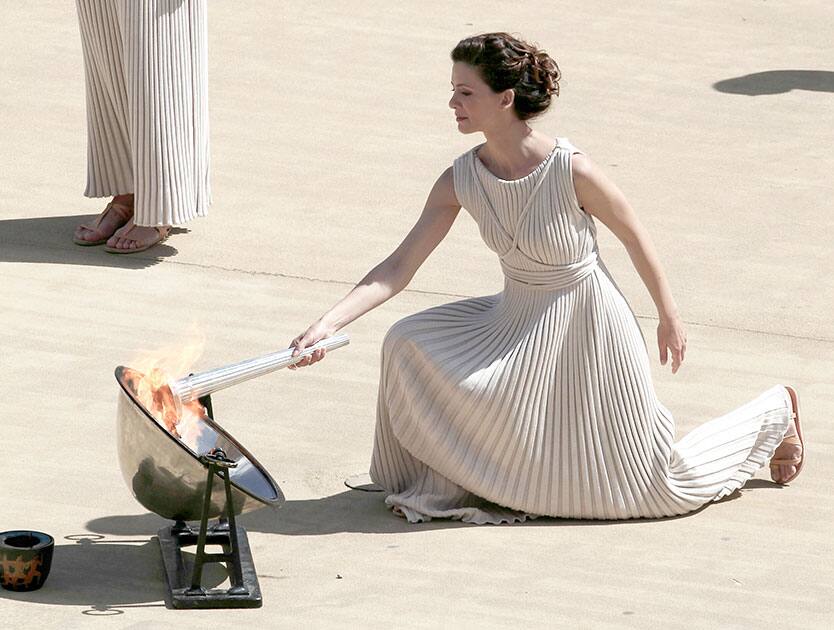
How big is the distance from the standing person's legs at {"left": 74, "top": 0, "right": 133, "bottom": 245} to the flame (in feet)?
8.49

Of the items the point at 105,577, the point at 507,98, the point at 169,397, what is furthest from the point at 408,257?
the point at 105,577

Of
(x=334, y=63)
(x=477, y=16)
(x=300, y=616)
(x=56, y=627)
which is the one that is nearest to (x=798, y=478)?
(x=300, y=616)

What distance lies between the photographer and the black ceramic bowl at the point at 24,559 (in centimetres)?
444

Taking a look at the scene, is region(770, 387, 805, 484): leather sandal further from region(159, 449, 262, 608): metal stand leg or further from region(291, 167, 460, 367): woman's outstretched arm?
region(159, 449, 262, 608): metal stand leg

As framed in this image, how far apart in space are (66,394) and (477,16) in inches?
253

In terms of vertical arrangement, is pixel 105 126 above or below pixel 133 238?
above

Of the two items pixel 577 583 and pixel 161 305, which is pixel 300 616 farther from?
pixel 161 305

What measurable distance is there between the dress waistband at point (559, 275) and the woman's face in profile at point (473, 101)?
425mm

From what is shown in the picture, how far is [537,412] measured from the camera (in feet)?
16.4

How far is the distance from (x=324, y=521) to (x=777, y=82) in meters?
6.29

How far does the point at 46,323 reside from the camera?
258 inches

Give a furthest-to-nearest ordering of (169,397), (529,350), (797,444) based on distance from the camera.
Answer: (797,444)
(529,350)
(169,397)

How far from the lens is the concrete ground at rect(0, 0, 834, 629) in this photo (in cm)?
466

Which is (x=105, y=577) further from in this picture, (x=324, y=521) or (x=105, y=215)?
(x=105, y=215)
